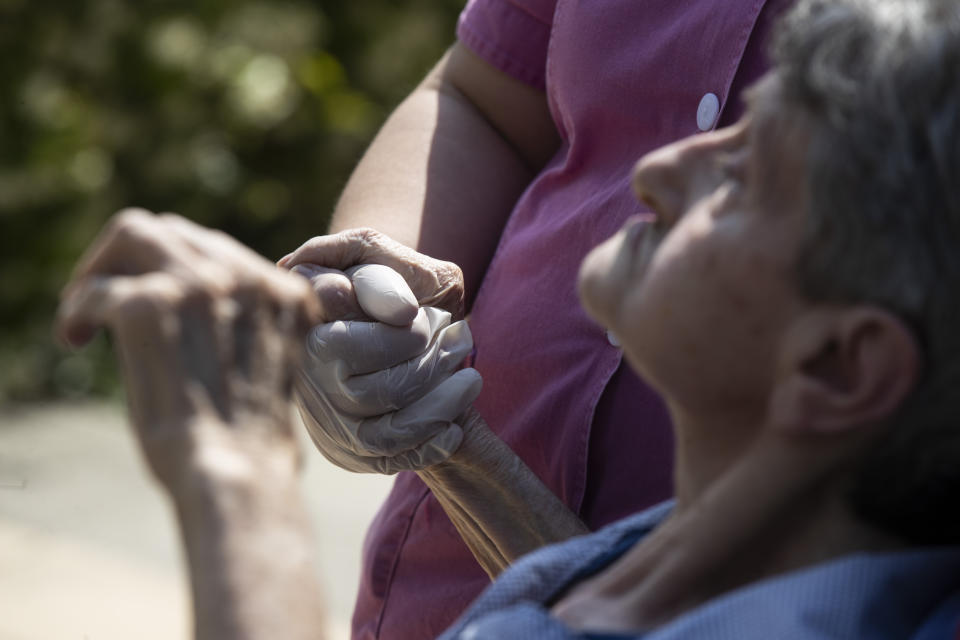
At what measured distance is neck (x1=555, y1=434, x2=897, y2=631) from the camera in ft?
3.81

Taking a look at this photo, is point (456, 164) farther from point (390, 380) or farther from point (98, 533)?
point (98, 533)

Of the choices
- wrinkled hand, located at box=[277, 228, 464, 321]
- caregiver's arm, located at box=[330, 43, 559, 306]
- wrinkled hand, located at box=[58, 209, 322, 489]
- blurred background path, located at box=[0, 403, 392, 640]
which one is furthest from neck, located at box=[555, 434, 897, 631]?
blurred background path, located at box=[0, 403, 392, 640]

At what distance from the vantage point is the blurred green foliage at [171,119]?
18.8 feet

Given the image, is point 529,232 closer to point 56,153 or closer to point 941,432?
point 941,432

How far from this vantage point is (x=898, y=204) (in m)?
1.06

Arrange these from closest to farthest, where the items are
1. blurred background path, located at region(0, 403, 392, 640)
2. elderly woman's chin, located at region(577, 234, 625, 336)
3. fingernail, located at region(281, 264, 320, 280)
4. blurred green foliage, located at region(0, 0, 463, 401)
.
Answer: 1. elderly woman's chin, located at region(577, 234, 625, 336)
2. fingernail, located at region(281, 264, 320, 280)
3. blurred background path, located at region(0, 403, 392, 640)
4. blurred green foliage, located at region(0, 0, 463, 401)

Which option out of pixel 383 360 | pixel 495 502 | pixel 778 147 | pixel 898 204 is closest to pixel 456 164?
pixel 383 360

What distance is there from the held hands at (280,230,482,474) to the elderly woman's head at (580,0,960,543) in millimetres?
453

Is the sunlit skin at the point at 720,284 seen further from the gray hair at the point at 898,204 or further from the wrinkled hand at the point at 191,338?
the wrinkled hand at the point at 191,338

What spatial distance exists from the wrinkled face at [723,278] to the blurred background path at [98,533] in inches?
89.1

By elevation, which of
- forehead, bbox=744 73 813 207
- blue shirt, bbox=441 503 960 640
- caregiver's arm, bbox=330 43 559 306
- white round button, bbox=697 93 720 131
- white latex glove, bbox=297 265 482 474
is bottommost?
white latex glove, bbox=297 265 482 474

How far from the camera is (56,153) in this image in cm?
570

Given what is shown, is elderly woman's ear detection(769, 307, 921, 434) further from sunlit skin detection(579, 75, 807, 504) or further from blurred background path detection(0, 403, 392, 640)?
blurred background path detection(0, 403, 392, 640)

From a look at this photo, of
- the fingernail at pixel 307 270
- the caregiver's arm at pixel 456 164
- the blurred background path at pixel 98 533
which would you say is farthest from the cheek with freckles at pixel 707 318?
the blurred background path at pixel 98 533
